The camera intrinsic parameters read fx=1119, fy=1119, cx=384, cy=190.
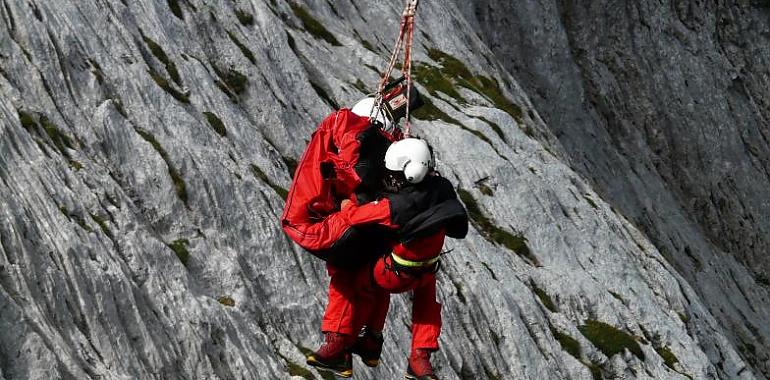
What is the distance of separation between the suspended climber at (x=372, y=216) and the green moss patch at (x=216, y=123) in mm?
16323

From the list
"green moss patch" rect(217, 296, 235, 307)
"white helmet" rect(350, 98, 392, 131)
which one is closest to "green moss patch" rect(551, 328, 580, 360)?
"green moss patch" rect(217, 296, 235, 307)

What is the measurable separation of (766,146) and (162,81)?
5730 cm

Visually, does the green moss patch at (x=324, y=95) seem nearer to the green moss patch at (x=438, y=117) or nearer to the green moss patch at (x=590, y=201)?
the green moss patch at (x=438, y=117)

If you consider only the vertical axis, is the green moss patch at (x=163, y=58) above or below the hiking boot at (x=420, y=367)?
above

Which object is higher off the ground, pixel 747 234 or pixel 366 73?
pixel 366 73

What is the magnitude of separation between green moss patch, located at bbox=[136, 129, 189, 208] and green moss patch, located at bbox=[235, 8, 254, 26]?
996 cm

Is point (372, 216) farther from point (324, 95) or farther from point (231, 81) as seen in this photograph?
point (324, 95)

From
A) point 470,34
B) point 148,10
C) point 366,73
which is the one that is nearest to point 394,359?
point 148,10

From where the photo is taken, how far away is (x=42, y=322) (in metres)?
22.4

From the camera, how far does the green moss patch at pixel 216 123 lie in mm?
34375

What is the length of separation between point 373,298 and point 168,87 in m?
17.5

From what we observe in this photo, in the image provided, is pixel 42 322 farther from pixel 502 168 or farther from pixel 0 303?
pixel 502 168

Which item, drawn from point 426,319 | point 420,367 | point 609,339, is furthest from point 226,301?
point 609,339

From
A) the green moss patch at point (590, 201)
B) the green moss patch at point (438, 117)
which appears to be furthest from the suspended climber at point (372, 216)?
the green moss patch at point (590, 201)
